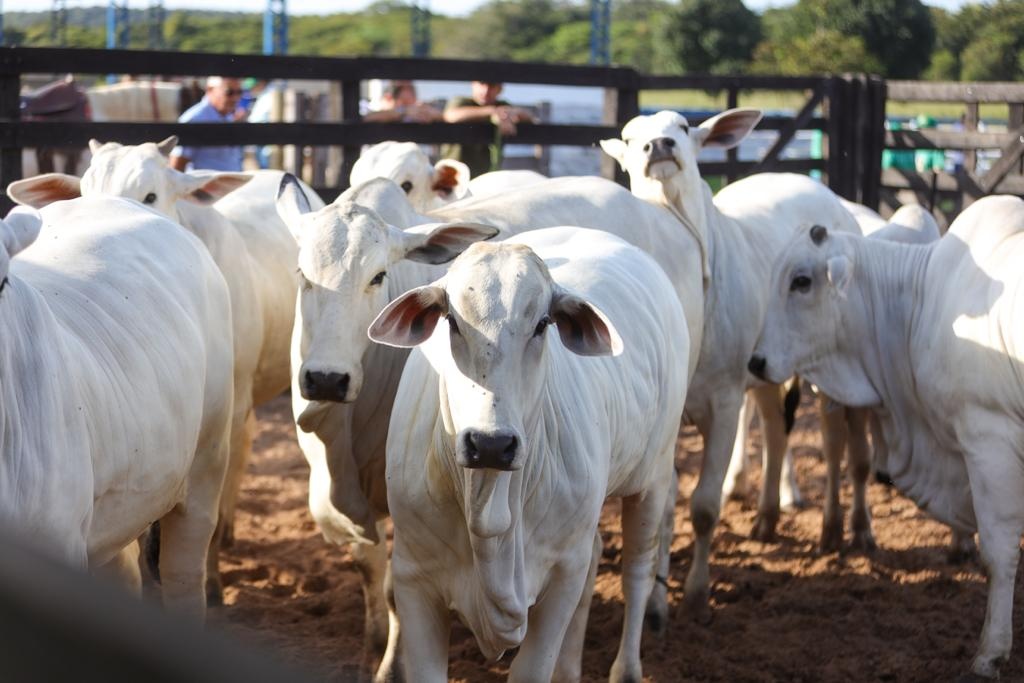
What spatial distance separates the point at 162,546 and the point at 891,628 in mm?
2919

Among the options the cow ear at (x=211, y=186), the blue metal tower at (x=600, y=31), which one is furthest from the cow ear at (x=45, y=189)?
the blue metal tower at (x=600, y=31)

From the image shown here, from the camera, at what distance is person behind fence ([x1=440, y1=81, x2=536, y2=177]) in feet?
26.6

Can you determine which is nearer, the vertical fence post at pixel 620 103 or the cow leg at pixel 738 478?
the cow leg at pixel 738 478

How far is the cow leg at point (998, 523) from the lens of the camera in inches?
184

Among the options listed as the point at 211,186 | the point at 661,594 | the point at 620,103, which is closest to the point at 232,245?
the point at 211,186

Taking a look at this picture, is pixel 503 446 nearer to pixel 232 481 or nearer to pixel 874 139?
pixel 232 481

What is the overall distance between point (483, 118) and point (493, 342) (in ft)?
17.9

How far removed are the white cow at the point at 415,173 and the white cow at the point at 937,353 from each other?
157 centimetres

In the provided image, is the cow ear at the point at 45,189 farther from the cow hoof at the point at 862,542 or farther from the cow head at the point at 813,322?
the cow hoof at the point at 862,542

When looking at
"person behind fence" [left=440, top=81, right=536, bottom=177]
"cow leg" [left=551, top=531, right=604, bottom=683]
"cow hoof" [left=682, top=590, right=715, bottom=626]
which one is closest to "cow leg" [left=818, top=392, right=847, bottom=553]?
"cow hoof" [left=682, top=590, right=715, bottom=626]

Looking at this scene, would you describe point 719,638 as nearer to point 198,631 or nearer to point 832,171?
point 198,631

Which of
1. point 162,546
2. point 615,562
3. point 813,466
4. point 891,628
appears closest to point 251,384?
point 162,546

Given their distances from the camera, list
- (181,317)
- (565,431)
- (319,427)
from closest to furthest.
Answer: (565,431)
(181,317)
(319,427)

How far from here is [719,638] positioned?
205 inches
